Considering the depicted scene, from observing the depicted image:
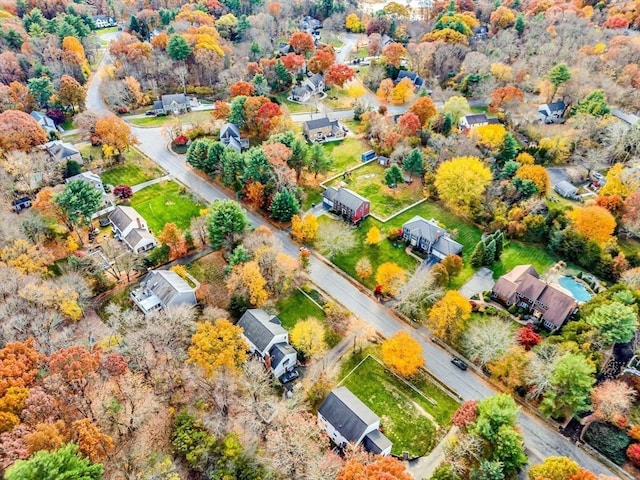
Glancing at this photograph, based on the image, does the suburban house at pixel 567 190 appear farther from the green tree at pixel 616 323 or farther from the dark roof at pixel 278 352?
the dark roof at pixel 278 352

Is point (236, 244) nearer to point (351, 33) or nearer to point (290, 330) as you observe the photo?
point (290, 330)

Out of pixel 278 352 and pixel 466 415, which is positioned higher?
pixel 466 415

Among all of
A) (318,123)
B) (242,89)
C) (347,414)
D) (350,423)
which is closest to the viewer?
(350,423)

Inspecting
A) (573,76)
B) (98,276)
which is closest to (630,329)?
(98,276)

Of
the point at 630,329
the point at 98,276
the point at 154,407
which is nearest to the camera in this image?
the point at 154,407

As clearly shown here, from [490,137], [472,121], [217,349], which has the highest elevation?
[490,137]

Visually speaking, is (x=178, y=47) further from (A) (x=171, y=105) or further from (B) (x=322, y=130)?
(B) (x=322, y=130)

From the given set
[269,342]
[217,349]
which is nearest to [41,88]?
[217,349]
